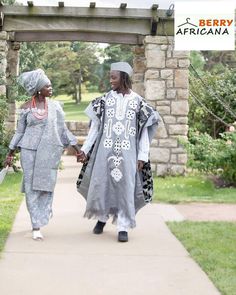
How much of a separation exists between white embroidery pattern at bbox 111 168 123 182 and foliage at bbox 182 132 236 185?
13.4ft

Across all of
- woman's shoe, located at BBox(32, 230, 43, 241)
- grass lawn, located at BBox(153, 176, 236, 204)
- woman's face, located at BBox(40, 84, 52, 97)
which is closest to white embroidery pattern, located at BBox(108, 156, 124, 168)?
woman's face, located at BBox(40, 84, 52, 97)

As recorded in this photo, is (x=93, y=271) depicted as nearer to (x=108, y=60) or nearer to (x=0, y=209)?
(x=0, y=209)

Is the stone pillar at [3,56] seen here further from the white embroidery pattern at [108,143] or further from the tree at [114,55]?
the tree at [114,55]

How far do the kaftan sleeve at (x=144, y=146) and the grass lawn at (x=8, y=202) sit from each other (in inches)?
59.4

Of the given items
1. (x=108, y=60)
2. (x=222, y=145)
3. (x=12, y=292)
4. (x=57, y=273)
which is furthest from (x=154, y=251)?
(x=108, y=60)

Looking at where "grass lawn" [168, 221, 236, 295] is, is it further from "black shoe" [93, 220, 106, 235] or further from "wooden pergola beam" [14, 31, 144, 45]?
"wooden pergola beam" [14, 31, 144, 45]

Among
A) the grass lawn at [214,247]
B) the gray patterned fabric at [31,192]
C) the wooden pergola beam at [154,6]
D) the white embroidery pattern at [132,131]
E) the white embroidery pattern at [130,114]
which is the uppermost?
the wooden pergola beam at [154,6]

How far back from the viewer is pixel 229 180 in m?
10.2

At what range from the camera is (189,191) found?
→ 962cm

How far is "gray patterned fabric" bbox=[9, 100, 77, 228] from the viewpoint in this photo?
601cm

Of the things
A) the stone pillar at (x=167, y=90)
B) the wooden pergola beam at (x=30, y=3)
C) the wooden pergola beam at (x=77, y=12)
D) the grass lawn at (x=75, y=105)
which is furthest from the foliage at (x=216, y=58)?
the wooden pergola beam at (x=30, y=3)

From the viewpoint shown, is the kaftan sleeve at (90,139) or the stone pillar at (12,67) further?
the stone pillar at (12,67)

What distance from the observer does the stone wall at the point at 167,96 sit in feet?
36.6

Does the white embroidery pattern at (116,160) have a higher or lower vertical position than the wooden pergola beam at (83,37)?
lower
